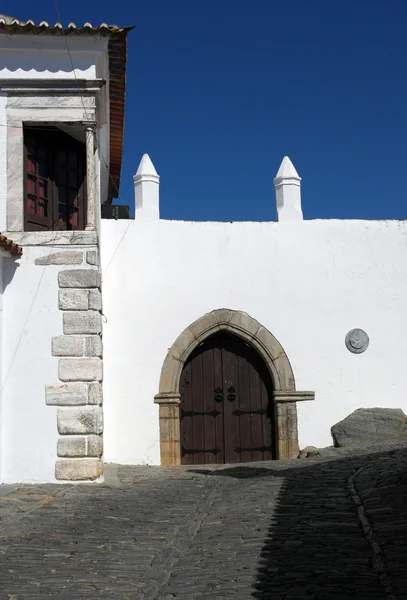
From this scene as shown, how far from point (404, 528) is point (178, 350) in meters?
5.66

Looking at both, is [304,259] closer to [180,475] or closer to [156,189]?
[156,189]

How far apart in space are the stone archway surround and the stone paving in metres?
1.96

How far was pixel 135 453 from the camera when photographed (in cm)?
1008

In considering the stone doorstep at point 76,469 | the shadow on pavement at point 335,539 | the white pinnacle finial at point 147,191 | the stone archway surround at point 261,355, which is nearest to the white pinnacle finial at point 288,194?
the stone archway surround at point 261,355

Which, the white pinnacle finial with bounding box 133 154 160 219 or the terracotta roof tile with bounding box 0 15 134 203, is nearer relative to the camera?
the terracotta roof tile with bounding box 0 15 134 203

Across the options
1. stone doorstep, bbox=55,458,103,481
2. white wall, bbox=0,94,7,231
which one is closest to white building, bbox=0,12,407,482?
white wall, bbox=0,94,7,231

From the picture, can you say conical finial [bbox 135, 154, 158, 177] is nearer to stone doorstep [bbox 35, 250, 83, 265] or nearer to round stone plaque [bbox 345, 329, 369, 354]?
stone doorstep [bbox 35, 250, 83, 265]

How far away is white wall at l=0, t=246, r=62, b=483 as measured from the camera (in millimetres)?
8141

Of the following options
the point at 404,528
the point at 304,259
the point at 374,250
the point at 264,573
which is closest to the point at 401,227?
the point at 374,250

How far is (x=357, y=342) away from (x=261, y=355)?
1.27 m

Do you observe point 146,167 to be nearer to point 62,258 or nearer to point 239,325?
point 239,325

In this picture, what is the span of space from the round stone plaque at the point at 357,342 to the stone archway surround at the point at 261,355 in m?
0.82

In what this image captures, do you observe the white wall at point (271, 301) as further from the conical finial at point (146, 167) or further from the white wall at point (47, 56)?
the white wall at point (47, 56)

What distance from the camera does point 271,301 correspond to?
10.5 m
